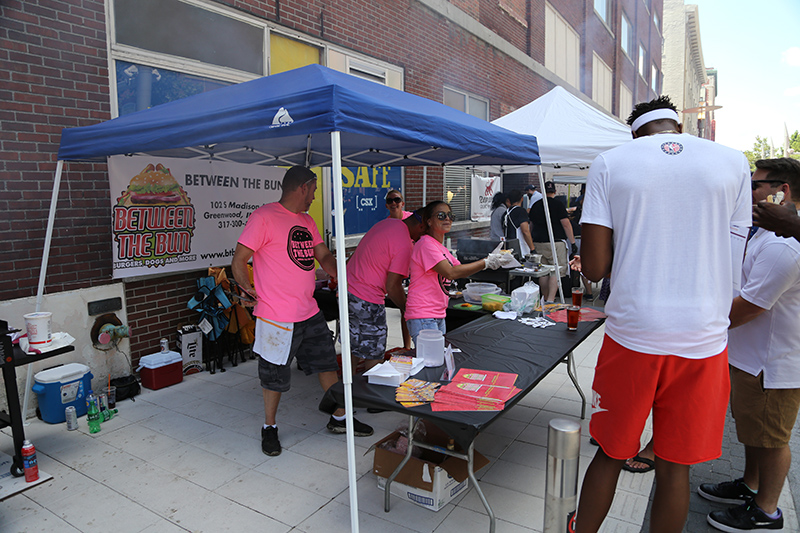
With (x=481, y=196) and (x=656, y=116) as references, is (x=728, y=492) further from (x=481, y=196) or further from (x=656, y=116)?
(x=481, y=196)

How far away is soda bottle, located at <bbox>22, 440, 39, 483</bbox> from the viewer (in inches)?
126

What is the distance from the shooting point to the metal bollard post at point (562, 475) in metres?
1.81

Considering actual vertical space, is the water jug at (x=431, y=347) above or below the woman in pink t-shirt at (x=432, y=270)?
below

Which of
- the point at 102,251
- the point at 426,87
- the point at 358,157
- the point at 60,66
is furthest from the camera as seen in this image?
the point at 426,87

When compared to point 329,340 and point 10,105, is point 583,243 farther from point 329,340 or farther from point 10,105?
point 10,105

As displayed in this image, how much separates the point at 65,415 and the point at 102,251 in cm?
147

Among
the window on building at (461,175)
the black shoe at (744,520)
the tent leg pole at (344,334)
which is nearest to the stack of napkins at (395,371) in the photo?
the tent leg pole at (344,334)

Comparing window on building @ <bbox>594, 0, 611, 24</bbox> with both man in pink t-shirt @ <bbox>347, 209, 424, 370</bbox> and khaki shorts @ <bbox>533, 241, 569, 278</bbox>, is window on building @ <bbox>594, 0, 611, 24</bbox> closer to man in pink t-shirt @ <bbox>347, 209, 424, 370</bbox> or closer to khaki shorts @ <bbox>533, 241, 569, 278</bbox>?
khaki shorts @ <bbox>533, 241, 569, 278</bbox>

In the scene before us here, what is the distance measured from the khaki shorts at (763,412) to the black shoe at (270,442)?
2935 mm

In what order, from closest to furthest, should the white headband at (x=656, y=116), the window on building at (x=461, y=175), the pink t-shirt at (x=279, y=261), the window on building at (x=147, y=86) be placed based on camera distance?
the white headband at (x=656, y=116) → the pink t-shirt at (x=279, y=261) → the window on building at (x=147, y=86) → the window on building at (x=461, y=175)

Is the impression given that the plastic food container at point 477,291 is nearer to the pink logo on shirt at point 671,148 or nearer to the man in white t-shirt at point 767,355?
the man in white t-shirt at point 767,355

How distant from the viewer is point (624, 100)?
25438mm

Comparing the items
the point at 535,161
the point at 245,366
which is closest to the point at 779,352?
the point at 535,161

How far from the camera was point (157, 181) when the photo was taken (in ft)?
16.0
